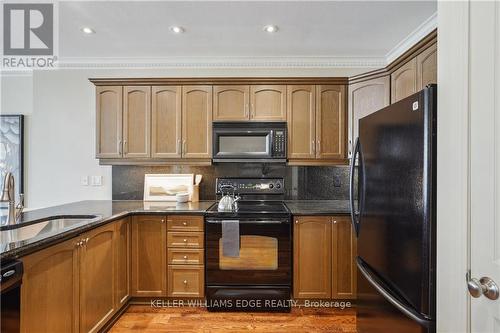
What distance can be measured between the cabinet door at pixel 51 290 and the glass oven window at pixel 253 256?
3.70ft

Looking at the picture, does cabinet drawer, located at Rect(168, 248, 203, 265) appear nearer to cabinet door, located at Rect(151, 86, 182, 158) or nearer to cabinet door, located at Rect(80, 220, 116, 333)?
cabinet door, located at Rect(80, 220, 116, 333)

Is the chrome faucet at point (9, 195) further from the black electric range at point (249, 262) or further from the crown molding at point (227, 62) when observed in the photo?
the crown molding at point (227, 62)

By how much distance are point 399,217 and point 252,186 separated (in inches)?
75.8

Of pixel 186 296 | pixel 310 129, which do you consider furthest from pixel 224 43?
pixel 186 296

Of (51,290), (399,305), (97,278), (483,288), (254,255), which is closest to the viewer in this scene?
(483,288)

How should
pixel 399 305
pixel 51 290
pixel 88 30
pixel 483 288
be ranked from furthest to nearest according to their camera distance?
pixel 88 30
pixel 51 290
pixel 399 305
pixel 483 288

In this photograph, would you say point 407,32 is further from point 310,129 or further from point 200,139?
point 200,139

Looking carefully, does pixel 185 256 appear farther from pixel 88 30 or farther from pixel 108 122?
pixel 88 30

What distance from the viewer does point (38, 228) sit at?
2.08 m

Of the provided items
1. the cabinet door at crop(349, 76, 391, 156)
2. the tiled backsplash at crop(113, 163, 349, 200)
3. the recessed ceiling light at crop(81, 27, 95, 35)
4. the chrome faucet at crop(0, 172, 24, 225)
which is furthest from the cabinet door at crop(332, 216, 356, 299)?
the recessed ceiling light at crop(81, 27, 95, 35)

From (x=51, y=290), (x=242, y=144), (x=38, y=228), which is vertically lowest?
(x=51, y=290)

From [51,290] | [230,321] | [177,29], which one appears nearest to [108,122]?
[177,29]

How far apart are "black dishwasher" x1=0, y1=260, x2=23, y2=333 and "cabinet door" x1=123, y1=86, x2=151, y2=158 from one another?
1749 mm

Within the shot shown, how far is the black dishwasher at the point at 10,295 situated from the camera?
1170 mm
